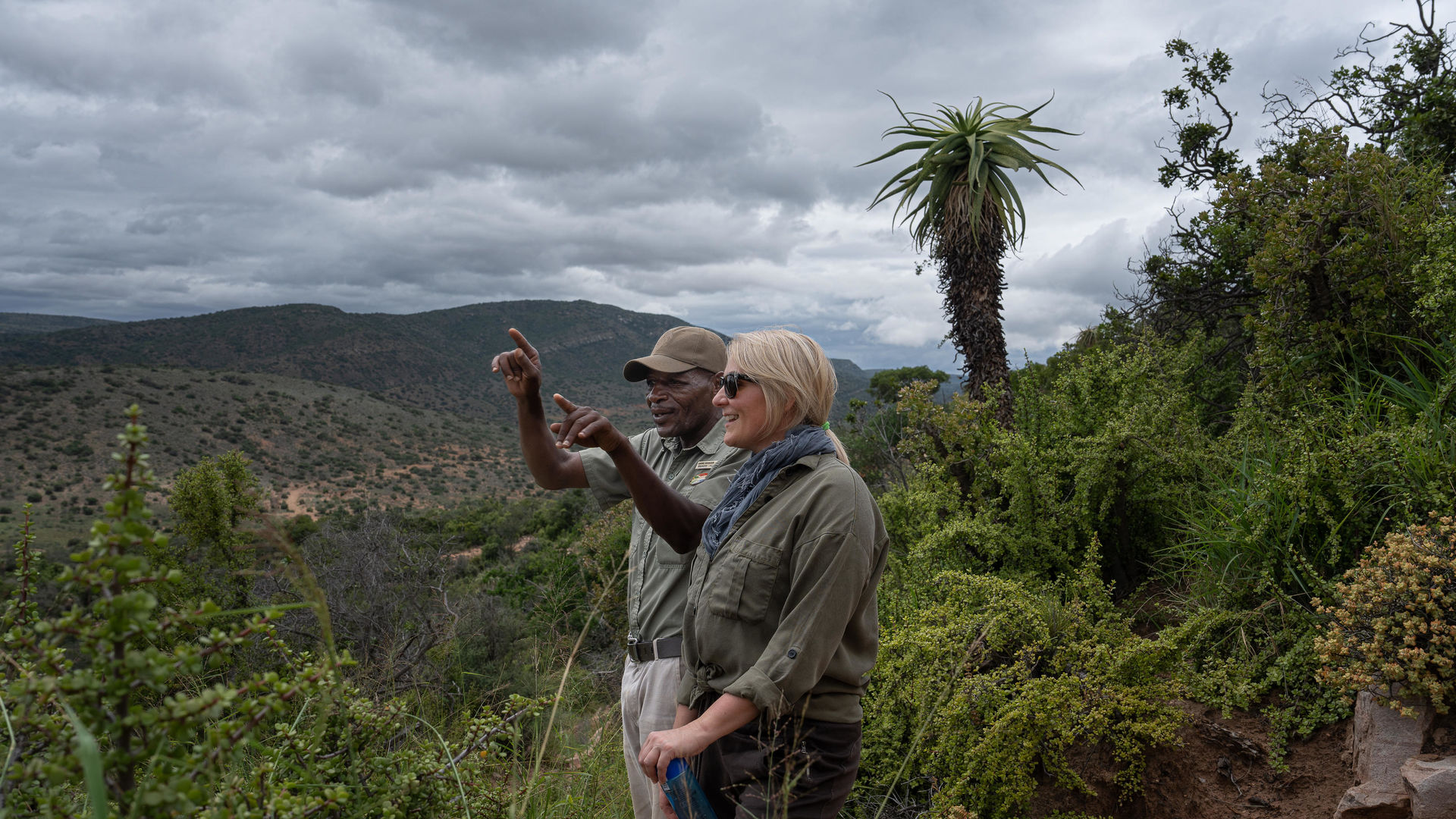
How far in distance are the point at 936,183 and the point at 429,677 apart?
24.2ft

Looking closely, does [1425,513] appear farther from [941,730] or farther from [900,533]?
[900,533]

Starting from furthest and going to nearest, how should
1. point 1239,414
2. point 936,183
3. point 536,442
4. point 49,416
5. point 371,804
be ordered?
point 49,416 → point 936,183 → point 1239,414 → point 536,442 → point 371,804

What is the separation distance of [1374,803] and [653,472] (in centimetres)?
282

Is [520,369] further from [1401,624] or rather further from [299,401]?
[299,401]

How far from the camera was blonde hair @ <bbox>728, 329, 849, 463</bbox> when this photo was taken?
81.5 inches

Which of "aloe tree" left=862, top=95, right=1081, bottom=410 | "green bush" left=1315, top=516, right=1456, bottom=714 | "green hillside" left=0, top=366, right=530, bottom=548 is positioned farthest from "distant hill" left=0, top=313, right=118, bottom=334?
"green bush" left=1315, top=516, right=1456, bottom=714

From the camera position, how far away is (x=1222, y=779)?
3283 mm

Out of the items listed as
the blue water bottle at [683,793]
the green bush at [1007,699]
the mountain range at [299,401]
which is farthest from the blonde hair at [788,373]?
the mountain range at [299,401]

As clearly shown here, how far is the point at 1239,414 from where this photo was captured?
5.02m

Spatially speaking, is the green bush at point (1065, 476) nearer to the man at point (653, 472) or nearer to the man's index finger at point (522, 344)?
the man at point (653, 472)

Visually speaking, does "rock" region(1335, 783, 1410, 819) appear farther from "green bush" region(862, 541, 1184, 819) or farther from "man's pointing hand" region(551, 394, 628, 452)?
"man's pointing hand" region(551, 394, 628, 452)

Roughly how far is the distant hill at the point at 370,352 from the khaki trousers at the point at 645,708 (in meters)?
46.9

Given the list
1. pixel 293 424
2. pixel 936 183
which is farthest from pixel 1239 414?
pixel 293 424

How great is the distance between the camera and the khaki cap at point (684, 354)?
2865 millimetres
